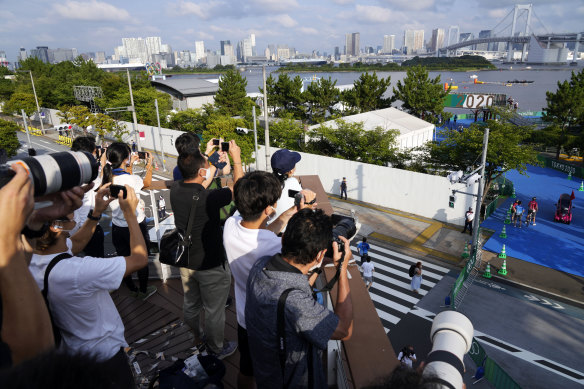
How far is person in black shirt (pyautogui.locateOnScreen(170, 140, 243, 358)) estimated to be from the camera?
127 inches

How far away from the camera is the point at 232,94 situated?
36812 millimetres

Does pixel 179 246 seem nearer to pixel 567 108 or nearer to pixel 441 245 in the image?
pixel 441 245

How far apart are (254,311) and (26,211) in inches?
48.6

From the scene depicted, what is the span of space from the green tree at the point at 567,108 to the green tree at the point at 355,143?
16.2 m

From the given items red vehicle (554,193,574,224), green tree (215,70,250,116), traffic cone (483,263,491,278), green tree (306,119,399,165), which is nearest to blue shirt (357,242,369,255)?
traffic cone (483,263,491,278)

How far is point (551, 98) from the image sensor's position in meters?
28.6

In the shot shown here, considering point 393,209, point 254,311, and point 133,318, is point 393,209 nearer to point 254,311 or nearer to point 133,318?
point 133,318

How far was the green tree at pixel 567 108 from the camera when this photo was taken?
2711 cm

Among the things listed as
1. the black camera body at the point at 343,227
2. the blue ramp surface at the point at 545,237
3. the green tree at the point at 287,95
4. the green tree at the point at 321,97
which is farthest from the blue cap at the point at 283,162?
the green tree at the point at 287,95

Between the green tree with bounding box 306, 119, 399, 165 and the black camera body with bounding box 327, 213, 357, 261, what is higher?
the black camera body with bounding box 327, 213, 357, 261

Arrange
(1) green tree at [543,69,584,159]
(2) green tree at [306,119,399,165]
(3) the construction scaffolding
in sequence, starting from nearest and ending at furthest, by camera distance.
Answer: (2) green tree at [306,119,399,165] → (1) green tree at [543,69,584,159] → (3) the construction scaffolding

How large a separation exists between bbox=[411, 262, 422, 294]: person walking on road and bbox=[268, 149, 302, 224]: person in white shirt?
8.57 metres

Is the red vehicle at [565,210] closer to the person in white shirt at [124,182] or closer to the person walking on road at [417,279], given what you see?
the person walking on road at [417,279]

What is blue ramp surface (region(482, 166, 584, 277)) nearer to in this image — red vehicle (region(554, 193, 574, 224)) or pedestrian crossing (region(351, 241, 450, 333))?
red vehicle (region(554, 193, 574, 224))
